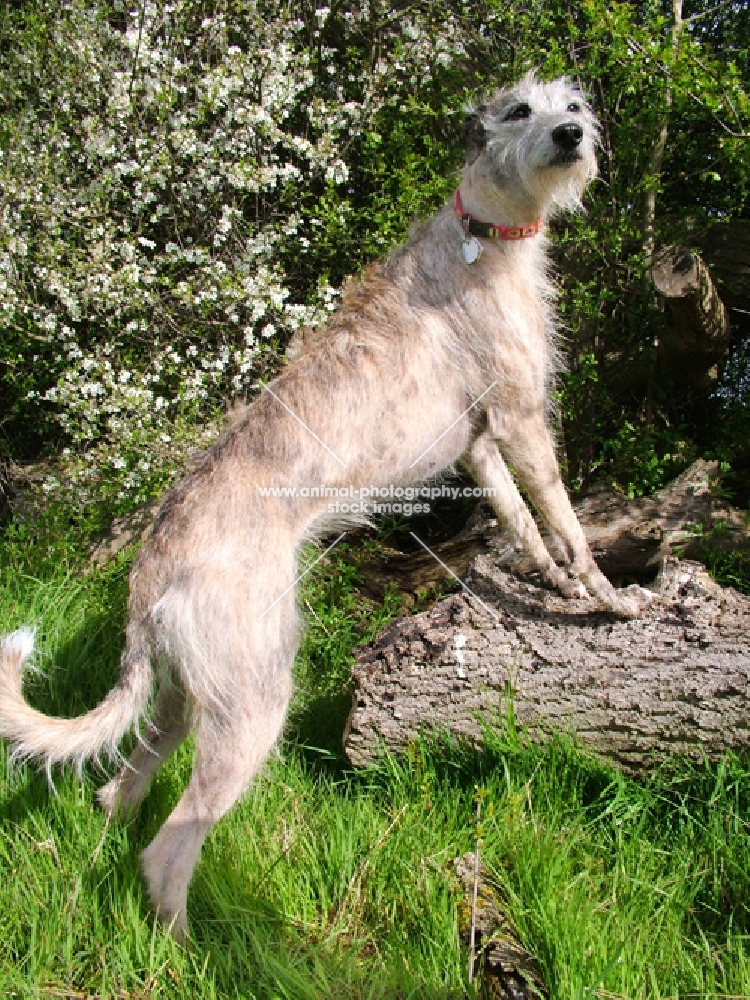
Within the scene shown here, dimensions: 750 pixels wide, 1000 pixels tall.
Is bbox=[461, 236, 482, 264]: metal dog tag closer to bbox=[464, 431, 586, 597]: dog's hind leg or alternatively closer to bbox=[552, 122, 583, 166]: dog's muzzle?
bbox=[552, 122, 583, 166]: dog's muzzle

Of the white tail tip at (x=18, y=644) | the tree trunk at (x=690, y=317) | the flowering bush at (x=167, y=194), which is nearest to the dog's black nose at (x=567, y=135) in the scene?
the tree trunk at (x=690, y=317)

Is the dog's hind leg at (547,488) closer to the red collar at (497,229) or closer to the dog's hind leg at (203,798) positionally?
the red collar at (497,229)

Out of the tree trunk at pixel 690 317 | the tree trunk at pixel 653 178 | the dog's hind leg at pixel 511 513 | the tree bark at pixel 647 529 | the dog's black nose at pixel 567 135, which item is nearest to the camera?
the dog's black nose at pixel 567 135

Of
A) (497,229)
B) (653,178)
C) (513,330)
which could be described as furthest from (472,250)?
(653,178)

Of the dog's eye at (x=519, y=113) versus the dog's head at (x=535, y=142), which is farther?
the dog's eye at (x=519, y=113)

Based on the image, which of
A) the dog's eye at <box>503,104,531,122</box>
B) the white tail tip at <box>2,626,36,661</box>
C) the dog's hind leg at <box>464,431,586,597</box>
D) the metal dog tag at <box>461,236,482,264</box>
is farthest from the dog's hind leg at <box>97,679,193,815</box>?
the dog's eye at <box>503,104,531,122</box>

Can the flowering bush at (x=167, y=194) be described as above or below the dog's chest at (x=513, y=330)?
above

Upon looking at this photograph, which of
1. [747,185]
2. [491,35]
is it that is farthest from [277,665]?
[491,35]

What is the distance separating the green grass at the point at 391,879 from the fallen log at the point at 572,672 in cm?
11

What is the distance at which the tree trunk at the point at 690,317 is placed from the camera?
13.3 ft

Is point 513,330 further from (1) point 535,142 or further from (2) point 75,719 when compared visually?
(2) point 75,719

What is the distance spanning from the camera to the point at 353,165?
16.7 feet

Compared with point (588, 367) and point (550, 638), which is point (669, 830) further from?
point (588, 367)

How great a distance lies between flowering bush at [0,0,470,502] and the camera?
4.42 m
